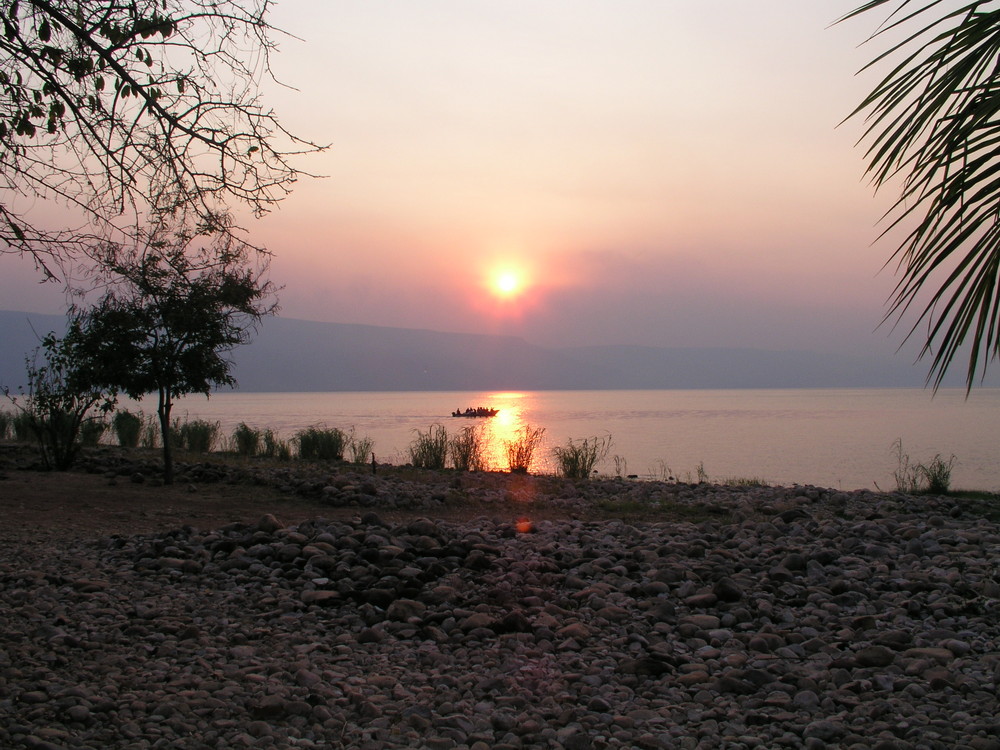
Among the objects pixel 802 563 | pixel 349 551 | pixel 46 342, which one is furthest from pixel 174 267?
pixel 802 563

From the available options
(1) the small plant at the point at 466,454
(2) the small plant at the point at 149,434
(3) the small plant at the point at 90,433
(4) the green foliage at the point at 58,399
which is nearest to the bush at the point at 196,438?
(2) the small plant at the point at 149,434

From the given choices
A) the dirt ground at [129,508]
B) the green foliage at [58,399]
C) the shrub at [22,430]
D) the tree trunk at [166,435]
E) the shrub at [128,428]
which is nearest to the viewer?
the dirt ground at [129,508]

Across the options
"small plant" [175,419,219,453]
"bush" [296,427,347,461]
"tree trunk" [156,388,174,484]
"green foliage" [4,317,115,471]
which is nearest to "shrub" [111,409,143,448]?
"small plant" [175,419,219,453]

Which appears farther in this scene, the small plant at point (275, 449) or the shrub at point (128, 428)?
the shrub at point (128, 428)

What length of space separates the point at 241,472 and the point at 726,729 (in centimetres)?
1107

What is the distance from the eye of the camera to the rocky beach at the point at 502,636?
152 inches

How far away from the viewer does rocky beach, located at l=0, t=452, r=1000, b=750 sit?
152 inches

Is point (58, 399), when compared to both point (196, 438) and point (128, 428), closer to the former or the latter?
point (196, 438)

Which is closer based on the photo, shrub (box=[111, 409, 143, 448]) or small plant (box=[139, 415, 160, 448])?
shrub (box=[111, 409, 143, 448])

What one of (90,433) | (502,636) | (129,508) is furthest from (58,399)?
(502,636)

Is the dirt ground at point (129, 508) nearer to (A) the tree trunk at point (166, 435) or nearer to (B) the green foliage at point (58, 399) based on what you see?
(A) the tree trunk at point (166, 435)

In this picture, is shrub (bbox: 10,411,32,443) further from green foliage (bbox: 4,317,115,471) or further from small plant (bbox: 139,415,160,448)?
green foliage (bbox: 4,317,115,471)

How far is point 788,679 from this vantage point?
4.52m

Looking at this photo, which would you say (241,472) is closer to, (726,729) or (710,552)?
(710,552)
